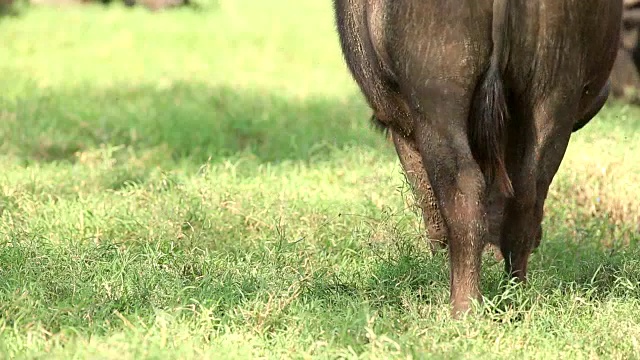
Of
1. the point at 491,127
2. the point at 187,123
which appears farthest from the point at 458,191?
→ the point at 187,123

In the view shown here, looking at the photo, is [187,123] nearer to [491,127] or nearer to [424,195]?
[424,195]

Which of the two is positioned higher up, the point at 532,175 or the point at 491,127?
the point at 491,127

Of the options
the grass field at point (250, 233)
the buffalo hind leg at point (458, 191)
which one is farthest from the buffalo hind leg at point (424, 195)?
the buffalo hind leg at point (458, 191)

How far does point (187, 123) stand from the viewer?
7.69m

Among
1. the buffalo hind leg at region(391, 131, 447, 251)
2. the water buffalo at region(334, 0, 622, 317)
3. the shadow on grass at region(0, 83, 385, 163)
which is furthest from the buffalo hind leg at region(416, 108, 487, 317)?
the shadow on grass at region(0, 83, 385, 163)

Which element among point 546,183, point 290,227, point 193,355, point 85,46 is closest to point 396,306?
point 546,183

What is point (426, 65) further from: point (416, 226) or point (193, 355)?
point (416, 226)

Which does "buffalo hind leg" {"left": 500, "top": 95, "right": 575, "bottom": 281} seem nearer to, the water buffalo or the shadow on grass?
the water buffalo

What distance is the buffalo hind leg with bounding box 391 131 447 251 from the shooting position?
14.8 feet

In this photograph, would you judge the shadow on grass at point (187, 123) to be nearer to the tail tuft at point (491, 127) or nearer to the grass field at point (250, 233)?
the grass field at point (250, 233)

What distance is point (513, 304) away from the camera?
383cm

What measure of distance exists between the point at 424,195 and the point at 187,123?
Result: 3.38 m

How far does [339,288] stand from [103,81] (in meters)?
5.32

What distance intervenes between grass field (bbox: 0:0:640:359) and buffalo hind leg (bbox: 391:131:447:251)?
4.0 inches
